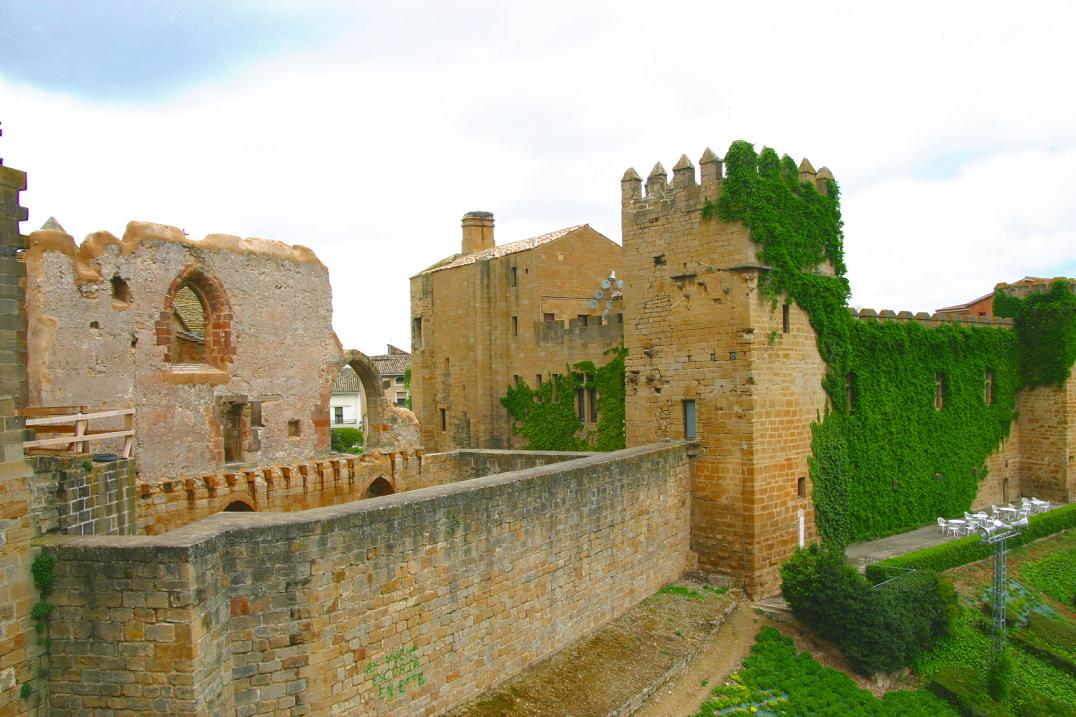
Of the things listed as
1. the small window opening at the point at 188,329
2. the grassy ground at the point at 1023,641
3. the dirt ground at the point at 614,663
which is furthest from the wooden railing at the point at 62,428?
the grassy ground at the point at 1023,641

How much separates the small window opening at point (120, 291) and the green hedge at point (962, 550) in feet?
49.9

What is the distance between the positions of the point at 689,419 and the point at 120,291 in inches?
442

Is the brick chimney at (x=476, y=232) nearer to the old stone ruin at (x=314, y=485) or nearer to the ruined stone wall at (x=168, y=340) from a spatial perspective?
the old stone ruin at (x=314, y=485)

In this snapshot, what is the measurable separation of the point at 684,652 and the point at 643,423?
6111 millimetres

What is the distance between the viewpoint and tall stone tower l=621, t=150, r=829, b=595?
16594 millimetres

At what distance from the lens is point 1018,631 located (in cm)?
1844

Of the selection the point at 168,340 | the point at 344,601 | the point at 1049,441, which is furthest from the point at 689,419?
the point at 1049,441

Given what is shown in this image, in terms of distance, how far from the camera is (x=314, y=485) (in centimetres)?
1515

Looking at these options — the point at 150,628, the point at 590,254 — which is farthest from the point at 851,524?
the point at 150,628

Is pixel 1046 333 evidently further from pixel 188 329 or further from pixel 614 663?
pixel 188 329

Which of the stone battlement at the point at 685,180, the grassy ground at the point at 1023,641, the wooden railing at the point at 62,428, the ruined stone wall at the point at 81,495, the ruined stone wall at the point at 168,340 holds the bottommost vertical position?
the grassy ground at the point at 1023,641

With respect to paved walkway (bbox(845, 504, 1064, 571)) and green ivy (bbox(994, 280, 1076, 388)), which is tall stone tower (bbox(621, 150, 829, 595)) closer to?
paved walkway (bbox(845, 504, 1064, 571))

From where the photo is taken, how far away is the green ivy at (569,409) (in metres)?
22.8

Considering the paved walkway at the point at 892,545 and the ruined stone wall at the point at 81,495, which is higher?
the ruined stone wall at the point at 81,495
